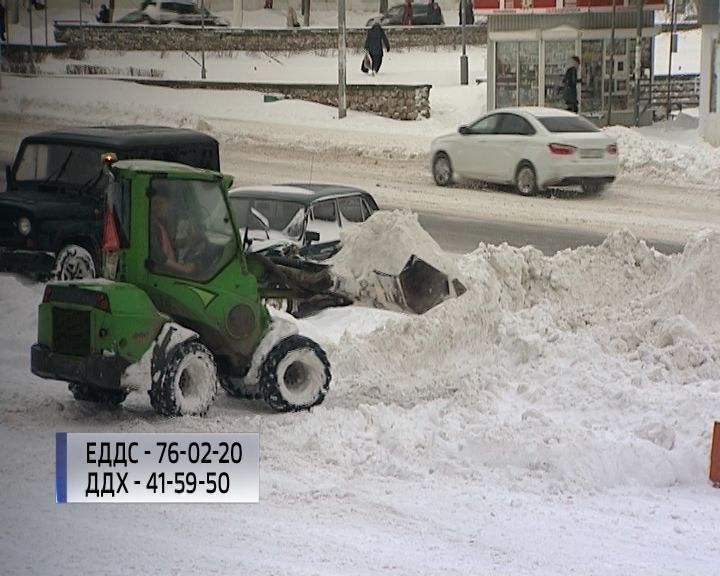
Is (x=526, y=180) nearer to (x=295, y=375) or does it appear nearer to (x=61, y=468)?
(x=295, y=375)

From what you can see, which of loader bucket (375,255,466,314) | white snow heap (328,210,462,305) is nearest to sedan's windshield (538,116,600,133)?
white snow heap (328,210,462,305)

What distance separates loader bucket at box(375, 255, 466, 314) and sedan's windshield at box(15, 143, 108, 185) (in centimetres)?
217

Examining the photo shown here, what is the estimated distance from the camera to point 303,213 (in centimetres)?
991

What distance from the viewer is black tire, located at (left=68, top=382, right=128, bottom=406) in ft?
Answer: 28.1

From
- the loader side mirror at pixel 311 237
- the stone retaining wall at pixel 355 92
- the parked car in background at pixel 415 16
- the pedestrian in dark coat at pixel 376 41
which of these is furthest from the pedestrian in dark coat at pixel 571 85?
the loader side mirror at pixel 311 237

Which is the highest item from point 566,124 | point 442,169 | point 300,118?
point 300,118

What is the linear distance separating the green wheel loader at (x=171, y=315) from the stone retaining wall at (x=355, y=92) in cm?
137

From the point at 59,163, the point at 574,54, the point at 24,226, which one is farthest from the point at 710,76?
the point at 24,226

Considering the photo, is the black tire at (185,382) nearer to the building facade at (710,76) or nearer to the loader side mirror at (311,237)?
the loader side mirror at (311,237)

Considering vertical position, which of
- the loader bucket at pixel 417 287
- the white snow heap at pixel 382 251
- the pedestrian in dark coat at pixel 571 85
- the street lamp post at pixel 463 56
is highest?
the street lamp post at pixel 463 56

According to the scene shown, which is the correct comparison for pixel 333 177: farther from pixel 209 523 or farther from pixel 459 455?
pixel 209 523

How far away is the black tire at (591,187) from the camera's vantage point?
430 inches

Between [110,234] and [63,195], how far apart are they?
978 mm

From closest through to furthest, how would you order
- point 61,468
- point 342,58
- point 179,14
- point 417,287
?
1. point 61,468
2. point 179,14
3. point 342,58
4. point 417,287
